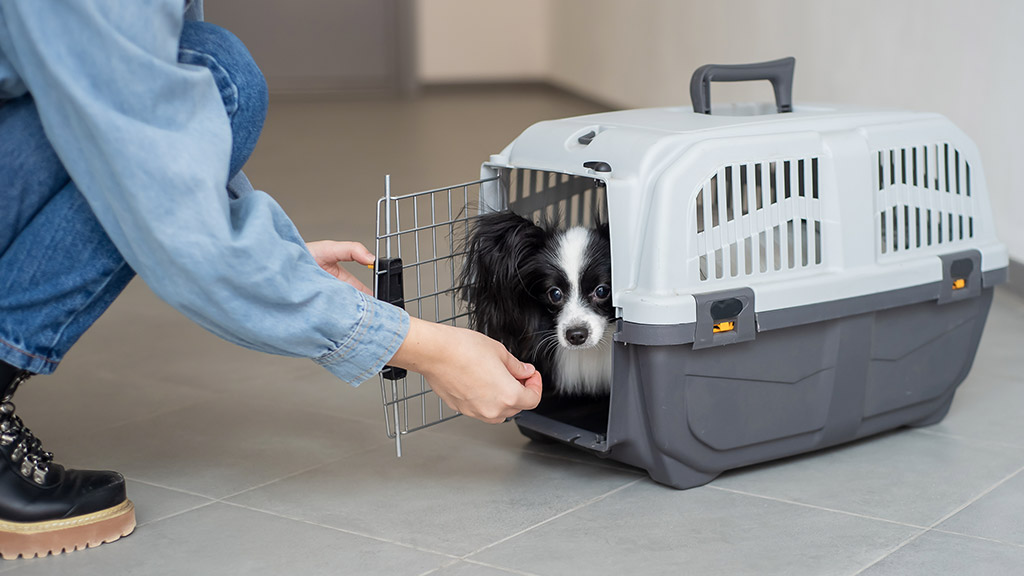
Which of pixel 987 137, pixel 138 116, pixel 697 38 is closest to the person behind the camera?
pixel 138 116

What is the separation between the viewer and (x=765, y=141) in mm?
1457

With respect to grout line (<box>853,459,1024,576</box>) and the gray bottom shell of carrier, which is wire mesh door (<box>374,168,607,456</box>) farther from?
grout line (<box>853,459,1024,576</box>)

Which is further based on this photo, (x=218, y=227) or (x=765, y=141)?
(x=765, y=141)

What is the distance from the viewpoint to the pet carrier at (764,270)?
1.39m

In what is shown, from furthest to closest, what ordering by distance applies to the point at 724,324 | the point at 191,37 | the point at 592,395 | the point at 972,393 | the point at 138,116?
the point at 972,393 → the point at 592,395 → the point at 724,324 → the point at 191,37 → the point at 138,116

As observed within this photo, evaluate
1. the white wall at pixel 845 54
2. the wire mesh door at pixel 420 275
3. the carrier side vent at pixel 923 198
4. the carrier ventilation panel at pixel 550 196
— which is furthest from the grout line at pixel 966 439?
the white wall at pixel 845 54

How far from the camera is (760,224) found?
4.75 ft

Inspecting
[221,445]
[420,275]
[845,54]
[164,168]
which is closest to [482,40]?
[845,54]

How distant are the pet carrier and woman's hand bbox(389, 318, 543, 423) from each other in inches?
7.5

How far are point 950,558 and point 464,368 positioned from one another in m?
0.60

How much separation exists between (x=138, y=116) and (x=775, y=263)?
91 centimetres

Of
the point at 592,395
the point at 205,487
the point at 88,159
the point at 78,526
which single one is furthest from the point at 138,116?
the point at 592,395

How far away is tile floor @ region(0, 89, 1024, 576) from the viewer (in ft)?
4.17

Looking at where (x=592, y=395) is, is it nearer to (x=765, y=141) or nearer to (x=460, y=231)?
(x=460, y=231)
